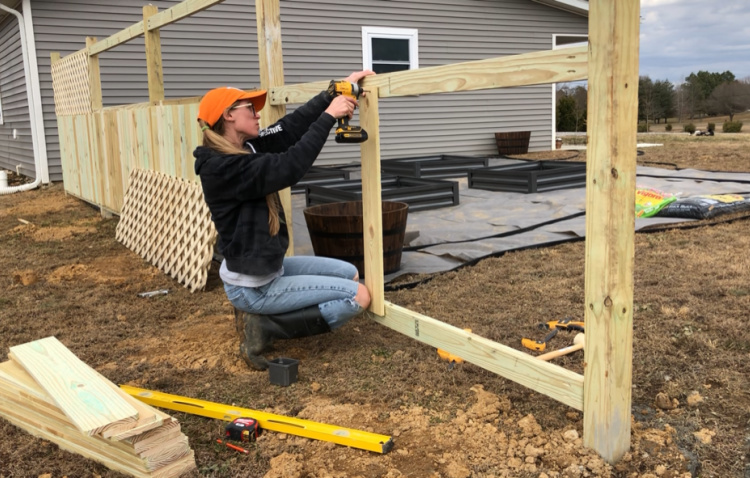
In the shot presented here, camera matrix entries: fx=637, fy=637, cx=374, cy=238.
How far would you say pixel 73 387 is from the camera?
2.56m

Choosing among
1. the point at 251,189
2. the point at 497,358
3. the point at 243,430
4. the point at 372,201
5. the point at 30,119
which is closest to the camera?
the point at 243,430

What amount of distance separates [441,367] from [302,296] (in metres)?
0.79

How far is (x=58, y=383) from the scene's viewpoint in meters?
2.62

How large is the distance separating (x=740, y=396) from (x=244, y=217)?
7.73ft

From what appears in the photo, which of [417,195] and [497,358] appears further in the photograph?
[417,195]

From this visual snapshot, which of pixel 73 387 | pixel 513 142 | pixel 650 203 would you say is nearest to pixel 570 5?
pixel 513 142

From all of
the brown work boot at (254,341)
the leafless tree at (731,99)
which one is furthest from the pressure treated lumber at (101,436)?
the leafless tree at (731,99)

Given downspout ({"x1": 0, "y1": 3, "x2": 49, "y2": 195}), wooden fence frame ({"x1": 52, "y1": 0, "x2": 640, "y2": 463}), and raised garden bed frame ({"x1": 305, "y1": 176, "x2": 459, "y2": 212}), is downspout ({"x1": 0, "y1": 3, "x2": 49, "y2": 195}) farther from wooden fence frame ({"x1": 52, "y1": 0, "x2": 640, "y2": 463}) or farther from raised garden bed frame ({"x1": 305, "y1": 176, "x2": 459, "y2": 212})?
wooden fence frame ({"x1": 52, "y1": 0, "x2": 640, "y2": 463})

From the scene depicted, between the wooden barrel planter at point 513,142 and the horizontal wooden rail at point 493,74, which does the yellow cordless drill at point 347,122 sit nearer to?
the horizontal wooden rail at point 493,74

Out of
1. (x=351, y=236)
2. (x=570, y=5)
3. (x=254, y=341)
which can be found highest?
(x=570, y=5)

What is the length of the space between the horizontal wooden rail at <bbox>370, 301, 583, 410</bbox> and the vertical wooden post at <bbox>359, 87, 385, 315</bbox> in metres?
0.15

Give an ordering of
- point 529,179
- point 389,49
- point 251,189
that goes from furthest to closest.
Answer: point 389,49, point 529,179, point 251,189

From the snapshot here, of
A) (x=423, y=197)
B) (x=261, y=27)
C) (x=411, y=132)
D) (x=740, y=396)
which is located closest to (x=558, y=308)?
(x=740, y=396)

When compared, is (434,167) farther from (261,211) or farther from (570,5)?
(261,211)
